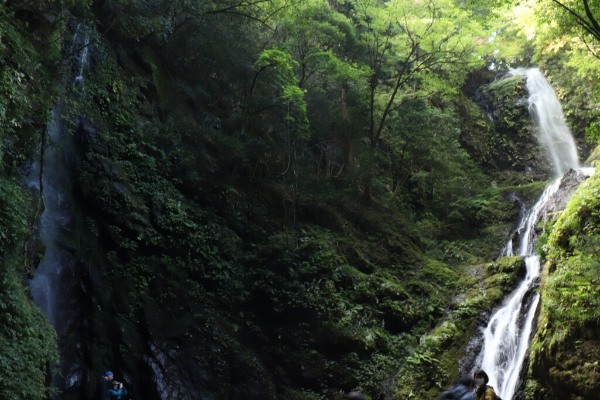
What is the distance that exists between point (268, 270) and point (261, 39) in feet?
28.4

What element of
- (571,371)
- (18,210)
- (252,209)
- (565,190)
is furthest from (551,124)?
(18,210)

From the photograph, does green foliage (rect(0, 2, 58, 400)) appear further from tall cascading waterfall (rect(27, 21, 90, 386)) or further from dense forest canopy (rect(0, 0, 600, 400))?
tall cascading waterfall (rect(27, 21, 90, 386))

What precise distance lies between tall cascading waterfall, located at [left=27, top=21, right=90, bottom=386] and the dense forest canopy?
0.09 m

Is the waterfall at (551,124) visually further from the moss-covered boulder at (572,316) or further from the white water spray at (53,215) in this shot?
the white water spray at (53,215)

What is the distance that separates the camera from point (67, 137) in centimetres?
1156

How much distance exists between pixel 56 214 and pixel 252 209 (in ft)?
18.9

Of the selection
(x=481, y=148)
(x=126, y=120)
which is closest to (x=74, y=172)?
(x=126, y=120)

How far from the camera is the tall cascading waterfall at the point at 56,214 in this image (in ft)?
30.3

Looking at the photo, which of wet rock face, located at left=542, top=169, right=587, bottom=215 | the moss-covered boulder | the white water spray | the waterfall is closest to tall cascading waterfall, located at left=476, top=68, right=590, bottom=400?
wet rock face, located at left=542, top=169, right=587, bottom=215

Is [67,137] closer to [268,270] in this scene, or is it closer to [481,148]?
[268,270]

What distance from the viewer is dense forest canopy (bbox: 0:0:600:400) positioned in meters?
8.72

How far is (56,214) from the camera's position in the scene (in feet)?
33.7

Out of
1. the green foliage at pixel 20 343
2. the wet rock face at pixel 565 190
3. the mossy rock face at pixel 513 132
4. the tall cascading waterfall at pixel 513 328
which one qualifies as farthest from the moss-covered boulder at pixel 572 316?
the mossy rock face at pixel 513 132

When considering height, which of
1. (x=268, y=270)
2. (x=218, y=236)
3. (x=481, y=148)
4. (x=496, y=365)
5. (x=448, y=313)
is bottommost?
(x=496, y=365)
